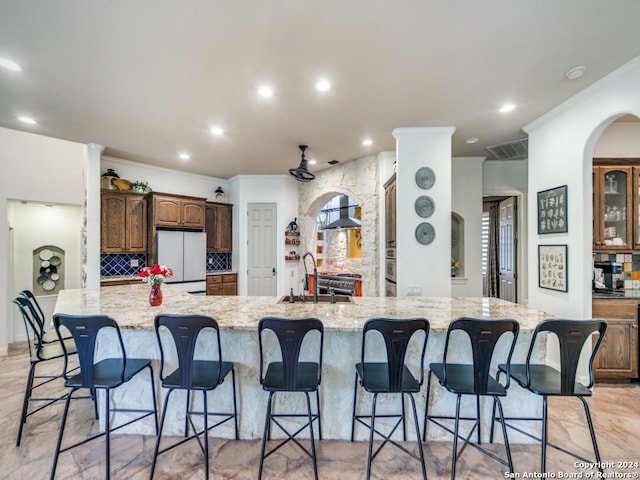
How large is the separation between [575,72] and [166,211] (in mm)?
5433

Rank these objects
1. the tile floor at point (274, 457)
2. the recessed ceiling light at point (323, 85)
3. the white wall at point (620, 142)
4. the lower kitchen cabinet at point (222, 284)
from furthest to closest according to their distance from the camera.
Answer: the lower kitchen cabinet at point (222, 284) < the white wall at point (620, 142) < the recessed ceiling light at point (323, 85) < the tile floor at point (274, 457)

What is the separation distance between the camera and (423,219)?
3.55 meters

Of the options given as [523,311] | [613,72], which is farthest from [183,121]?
[613,72]

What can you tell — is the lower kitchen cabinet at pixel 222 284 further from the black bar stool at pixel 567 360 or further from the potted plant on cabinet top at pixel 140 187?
the black bar stool at pixel 567 360

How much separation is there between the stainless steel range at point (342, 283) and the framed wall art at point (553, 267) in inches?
115

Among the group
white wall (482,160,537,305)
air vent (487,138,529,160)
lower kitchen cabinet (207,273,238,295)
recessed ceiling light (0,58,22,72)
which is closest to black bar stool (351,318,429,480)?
recessed ceiling light (0,58,22,72)

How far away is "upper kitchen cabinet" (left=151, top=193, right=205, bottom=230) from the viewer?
4977mm

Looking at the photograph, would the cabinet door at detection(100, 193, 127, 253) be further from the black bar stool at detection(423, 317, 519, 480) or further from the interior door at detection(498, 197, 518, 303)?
the interior door at detection(498, 197, 518, 303)

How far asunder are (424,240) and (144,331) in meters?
2.96

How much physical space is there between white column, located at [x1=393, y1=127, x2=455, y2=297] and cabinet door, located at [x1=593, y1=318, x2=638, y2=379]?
1.54 metres

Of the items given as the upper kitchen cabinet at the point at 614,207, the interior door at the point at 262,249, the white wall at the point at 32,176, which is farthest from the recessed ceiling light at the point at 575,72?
the white wall at the point at 32,176

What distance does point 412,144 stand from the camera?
11.6ft

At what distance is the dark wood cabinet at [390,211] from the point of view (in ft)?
12.6

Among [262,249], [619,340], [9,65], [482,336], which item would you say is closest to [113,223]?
[262,249]
